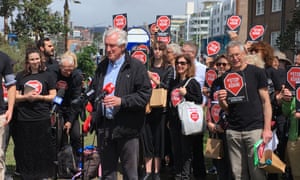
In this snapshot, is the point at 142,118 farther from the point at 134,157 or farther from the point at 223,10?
the point at 223,10

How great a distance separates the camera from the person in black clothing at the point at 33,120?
662 centimetres

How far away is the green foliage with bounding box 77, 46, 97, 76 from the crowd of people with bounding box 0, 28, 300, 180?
806 inches

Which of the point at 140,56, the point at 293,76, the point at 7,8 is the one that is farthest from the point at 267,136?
the point at 7,8

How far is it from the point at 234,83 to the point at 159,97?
139cm

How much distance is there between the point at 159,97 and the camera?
6.69 metres

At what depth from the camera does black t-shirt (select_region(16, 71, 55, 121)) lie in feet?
21.7

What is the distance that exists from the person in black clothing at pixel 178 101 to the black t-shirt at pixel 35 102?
5.71ft

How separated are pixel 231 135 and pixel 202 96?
1072 millimetres

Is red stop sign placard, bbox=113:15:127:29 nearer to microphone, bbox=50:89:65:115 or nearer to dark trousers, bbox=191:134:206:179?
dark trousers, bbox=191:134:206:179

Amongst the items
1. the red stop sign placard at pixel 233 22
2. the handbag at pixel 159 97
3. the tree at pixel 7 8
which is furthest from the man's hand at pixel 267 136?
the tree at pixel 7 8

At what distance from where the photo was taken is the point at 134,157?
5223 millimetres

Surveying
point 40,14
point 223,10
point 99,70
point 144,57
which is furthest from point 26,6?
point 223,10

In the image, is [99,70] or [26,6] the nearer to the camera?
[99,70]

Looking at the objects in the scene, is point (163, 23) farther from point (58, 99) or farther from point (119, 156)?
point (119, 156)
